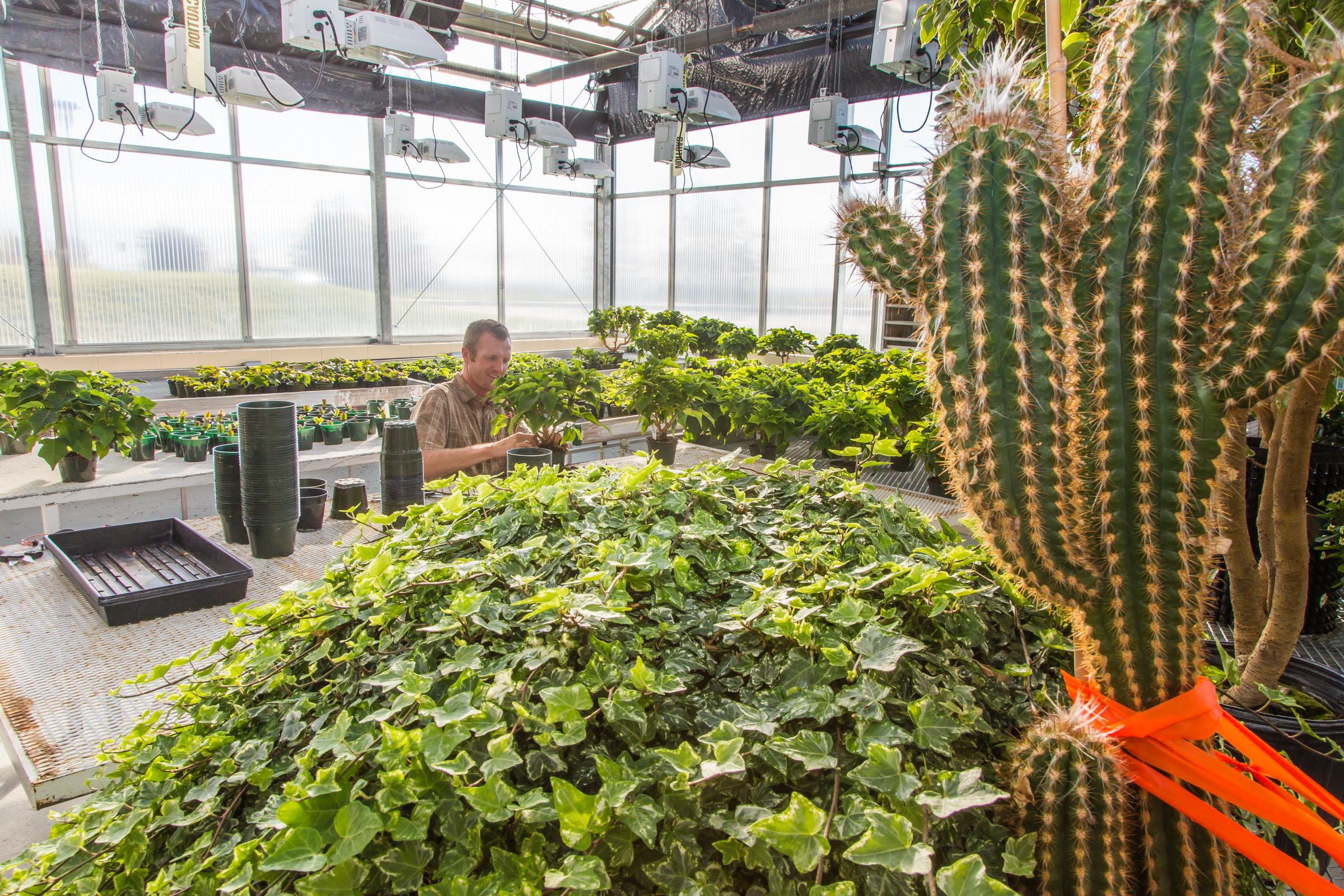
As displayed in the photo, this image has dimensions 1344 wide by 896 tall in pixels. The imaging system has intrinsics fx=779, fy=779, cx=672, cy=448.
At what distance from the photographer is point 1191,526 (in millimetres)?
707

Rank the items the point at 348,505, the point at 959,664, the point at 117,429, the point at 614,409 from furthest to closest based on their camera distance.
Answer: the point at 614,409 < the point at 117,429 < the point at 348,505 < the point at 959,664

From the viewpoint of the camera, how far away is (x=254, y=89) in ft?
16.6

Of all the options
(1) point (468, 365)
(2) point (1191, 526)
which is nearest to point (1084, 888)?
(2) point (1191, 526)

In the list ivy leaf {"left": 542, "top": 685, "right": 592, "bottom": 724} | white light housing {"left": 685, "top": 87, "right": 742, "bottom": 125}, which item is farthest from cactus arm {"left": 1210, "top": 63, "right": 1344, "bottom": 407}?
white light housing {"left": 685, "top": 87, "right": 742, "bottom": 125}

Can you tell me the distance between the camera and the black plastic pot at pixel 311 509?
2072mm

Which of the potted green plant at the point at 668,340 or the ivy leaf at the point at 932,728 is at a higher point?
the potted green plant at the point at 668,340

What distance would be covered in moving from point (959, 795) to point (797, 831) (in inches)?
5.4

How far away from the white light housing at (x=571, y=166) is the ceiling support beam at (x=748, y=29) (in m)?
1.04

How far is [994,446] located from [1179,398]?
16 centimetres

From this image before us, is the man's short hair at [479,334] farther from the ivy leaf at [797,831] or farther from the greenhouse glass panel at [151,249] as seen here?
the greenhouse glass panel at [151,249]

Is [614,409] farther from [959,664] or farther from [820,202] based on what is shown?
[820,202]

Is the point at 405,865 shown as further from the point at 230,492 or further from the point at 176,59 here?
the point at 176,59

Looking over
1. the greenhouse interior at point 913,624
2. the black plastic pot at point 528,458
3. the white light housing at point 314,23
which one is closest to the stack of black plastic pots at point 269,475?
the greenhouse interior at point 913,624

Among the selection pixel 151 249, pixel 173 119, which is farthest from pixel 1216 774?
pixel 151 249
